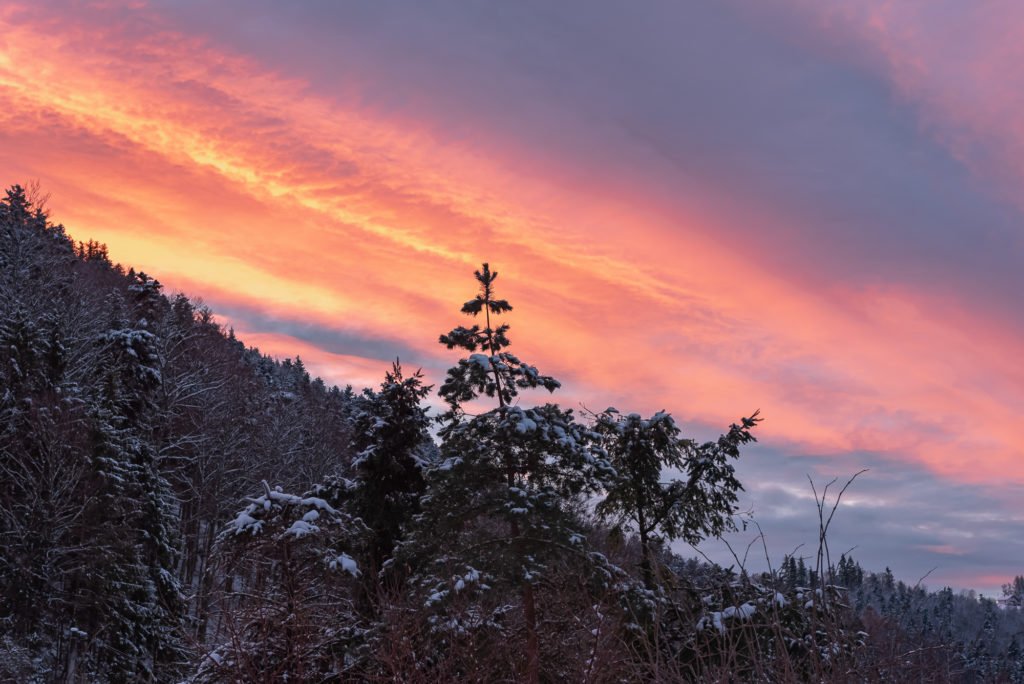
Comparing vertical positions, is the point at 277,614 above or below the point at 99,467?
below

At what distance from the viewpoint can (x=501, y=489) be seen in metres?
21.0

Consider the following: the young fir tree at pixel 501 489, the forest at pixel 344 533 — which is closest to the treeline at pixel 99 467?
the forest at pixel 344 533

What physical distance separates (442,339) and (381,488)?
8.40m

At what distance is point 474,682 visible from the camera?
13.3 meters

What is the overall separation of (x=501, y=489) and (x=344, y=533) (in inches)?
203

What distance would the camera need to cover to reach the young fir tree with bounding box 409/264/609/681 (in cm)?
1969

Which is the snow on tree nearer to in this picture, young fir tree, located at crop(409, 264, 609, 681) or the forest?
the forest

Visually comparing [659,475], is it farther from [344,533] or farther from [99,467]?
[99,467]

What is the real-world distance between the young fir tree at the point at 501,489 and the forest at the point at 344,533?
0.21ft

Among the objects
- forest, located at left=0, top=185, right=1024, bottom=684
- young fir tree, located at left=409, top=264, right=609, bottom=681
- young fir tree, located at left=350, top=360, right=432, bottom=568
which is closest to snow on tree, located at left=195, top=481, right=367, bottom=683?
forest, located at left=0, top=185, right=1024, bottom=684

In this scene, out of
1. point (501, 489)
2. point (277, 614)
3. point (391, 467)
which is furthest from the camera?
point (391, 467)

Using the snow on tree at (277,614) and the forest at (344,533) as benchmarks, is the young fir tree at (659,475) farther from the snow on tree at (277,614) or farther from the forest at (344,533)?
the snow on tree at (277,614)

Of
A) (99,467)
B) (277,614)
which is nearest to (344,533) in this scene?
(277,614)

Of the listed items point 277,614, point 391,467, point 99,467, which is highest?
point 391,467
